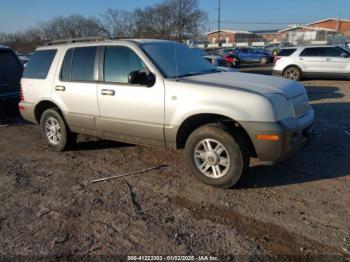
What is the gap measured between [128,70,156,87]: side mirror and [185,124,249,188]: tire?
0.89m

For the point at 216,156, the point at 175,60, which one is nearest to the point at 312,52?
the point at 175,60

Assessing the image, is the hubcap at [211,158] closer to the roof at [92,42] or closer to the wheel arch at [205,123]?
the wheel arch at [205,123]

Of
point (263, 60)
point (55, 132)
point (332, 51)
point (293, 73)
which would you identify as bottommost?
point (263, 60)

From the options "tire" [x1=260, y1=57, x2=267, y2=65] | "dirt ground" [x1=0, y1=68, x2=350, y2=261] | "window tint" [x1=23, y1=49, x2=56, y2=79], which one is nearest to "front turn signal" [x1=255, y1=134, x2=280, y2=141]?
"dirt ground" [x1=0, y1=68, x2=350, y2=261]

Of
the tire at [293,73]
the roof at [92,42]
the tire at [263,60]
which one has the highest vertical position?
the roof at [92,42]

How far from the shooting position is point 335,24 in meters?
101

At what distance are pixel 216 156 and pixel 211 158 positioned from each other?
0.22 feet

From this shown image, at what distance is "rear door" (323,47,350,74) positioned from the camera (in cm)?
1533

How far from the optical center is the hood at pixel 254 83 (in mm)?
4375

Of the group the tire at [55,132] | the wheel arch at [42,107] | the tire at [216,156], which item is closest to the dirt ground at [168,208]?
the tire at [216,156]

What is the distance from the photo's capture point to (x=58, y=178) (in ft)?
17.0

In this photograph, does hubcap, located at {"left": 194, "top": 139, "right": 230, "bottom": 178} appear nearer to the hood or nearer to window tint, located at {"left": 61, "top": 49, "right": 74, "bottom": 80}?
the hood

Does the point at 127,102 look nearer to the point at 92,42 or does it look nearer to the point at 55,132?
the point at 92,42

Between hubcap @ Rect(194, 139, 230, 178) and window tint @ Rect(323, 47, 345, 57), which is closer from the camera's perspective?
hubcap @ Rect(194, 139, 230, 178)
